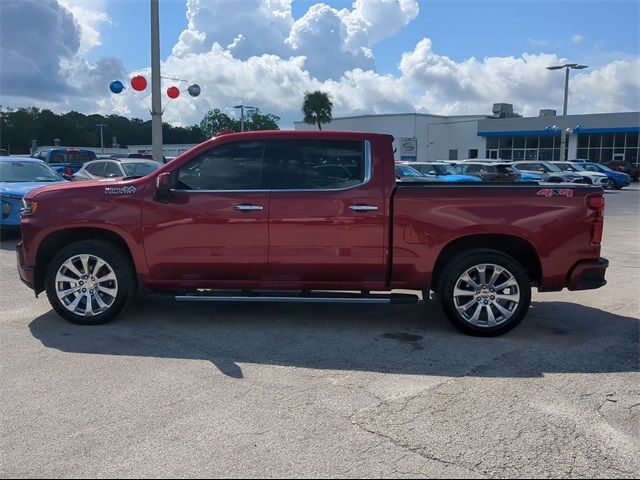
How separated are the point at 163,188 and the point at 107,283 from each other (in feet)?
3.75

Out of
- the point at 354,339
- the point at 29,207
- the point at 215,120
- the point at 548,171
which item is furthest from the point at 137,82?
the point at 215,120

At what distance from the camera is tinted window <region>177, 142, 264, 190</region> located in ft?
19.2

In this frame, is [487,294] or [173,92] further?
[173,92]

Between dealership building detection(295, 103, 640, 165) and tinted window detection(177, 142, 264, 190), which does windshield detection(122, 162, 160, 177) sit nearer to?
tinted window detection(177, 142, 264, 190)

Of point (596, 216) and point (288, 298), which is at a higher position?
point (596, 216)

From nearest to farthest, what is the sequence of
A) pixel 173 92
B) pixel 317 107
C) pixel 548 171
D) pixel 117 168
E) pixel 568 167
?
1. pixel 117 168
2. pixel 173 92
3. pixel 548 171
4. pixel 568 167
5. pixel 317 107

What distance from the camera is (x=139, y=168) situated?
14.7m

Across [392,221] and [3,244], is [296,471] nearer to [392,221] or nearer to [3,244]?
[392,221]

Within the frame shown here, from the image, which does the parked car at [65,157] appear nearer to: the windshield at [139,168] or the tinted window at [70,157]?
the tinted window at [70,157]

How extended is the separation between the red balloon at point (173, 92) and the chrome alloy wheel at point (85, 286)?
13.4 meters

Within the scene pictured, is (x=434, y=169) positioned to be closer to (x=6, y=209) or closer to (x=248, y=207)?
(x=6, y=209)

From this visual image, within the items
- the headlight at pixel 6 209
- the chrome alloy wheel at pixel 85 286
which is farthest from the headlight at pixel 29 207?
the headlight at pixel 6 209

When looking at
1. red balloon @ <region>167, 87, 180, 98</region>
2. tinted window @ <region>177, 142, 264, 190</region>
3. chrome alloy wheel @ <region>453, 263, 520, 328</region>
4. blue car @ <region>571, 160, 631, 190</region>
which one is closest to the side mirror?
tinted window @ <region>177, 142, 264, 190</region>

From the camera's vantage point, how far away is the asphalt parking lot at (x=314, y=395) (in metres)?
3.37
